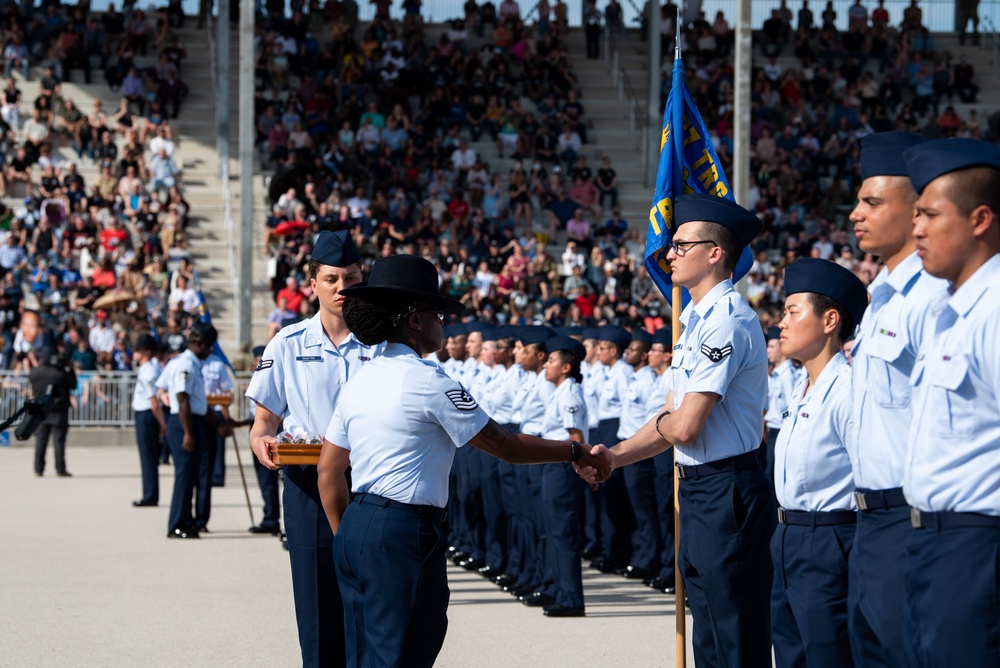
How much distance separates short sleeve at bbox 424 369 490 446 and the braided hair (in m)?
0.28

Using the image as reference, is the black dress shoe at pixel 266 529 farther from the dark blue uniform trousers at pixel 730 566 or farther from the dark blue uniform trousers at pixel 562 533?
the dark blue uniform trousers at pixel 730 566

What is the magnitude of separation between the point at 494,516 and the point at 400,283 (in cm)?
759

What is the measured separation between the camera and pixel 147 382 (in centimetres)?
1762

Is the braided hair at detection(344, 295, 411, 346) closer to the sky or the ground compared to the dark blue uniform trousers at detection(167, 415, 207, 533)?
closer to the sky

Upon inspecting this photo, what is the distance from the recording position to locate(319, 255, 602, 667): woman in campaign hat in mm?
5238

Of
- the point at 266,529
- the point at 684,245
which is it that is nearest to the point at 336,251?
the point at 684,245

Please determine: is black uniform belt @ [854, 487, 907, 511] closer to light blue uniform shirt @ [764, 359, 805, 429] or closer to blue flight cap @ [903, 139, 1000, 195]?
blue flight cap @ [903, 139, 1000, 195]

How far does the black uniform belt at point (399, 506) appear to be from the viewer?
529cm

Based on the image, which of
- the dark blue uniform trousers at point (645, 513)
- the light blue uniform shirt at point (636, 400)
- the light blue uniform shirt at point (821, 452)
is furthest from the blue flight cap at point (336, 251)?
the light blue uniform shirt at point (636, 400)

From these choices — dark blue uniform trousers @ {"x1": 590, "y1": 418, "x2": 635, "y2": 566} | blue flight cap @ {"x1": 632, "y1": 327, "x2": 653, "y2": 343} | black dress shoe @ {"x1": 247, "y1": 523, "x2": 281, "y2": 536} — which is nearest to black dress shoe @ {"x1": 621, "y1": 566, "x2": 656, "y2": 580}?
dark blue uniform trousers @ {"x1": 590, "y1": 418, "x2": 635, "y2": 566}

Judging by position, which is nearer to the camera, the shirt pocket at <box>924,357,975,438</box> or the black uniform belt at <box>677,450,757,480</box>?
the shirt pocket at <box>924,357,975,438</box>

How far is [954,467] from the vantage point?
4074 mm

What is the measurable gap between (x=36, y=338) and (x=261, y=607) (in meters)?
16.9

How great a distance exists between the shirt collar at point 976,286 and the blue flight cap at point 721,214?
84.6 inches
